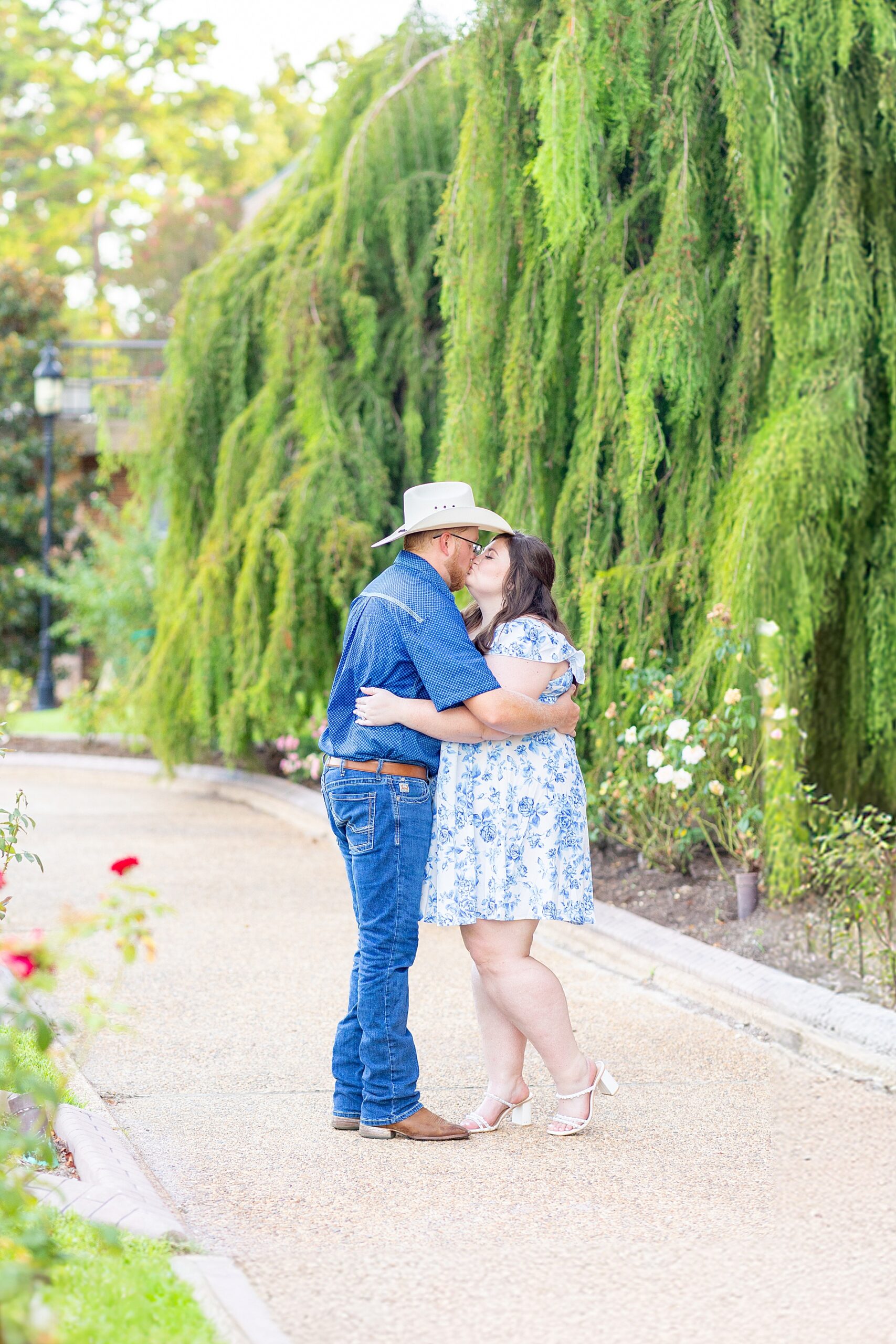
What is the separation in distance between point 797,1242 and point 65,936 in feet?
6.04

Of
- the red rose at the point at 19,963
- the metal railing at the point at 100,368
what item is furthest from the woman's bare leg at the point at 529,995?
the metal railing at the point at 100,368

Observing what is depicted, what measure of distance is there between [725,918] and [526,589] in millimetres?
2819

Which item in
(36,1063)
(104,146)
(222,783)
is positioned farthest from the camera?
(104,146)

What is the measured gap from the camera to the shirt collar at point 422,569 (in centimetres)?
399

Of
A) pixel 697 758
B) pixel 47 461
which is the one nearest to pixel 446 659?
pixel 697 758

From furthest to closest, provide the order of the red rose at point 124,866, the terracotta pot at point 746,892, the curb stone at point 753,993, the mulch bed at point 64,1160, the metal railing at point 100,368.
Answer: the metal railing at point 100,368 < the terracotta pot at point 746,892 < the curb stone at point 753,993 < the mulch bed at point 64,1160 < the red rose at point 124,866

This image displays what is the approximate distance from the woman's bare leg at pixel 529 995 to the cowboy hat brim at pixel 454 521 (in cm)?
110

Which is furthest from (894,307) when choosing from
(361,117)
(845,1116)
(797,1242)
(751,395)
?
(361,117)

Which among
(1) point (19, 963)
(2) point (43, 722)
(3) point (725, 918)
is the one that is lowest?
(2) point (43, 722)

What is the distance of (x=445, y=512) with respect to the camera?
404 cm

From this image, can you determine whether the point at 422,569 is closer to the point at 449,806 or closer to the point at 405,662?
the point at 405,662

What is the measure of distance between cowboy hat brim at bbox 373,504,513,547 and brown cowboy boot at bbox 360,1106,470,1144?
1604 mm

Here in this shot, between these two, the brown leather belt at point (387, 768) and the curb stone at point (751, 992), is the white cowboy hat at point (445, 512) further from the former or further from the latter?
the curb stone at point (751, 992)

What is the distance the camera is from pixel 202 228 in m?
33.4
